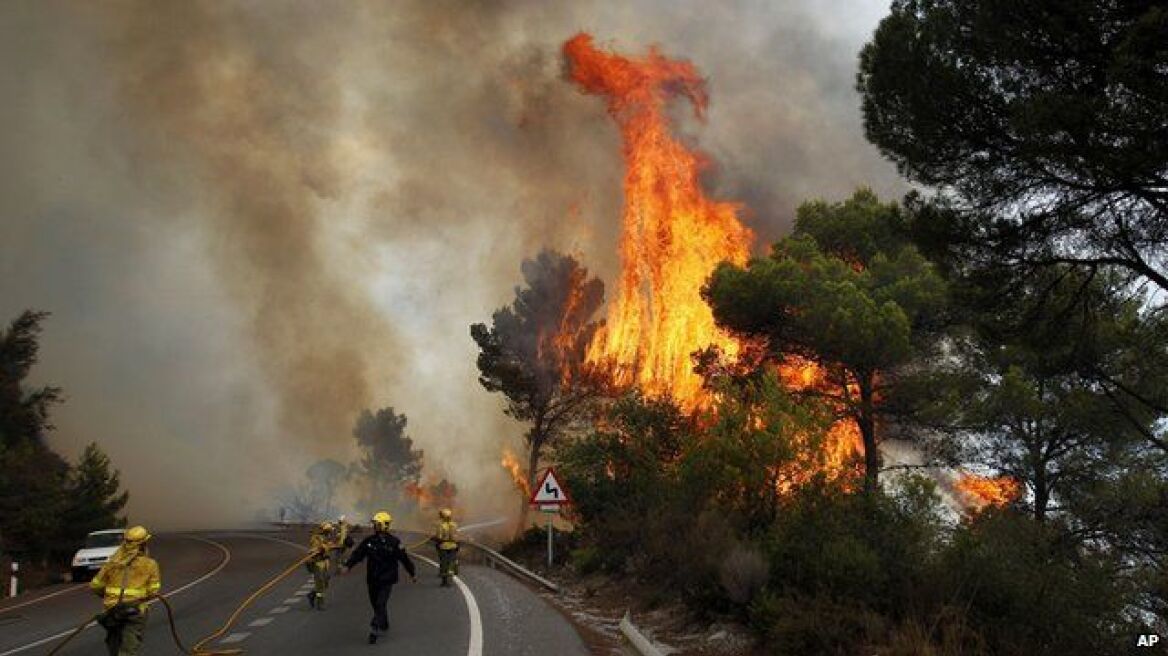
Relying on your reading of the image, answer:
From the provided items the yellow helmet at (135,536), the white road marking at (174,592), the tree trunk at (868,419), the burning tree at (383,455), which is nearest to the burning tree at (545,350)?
the white road marking at (174,592)

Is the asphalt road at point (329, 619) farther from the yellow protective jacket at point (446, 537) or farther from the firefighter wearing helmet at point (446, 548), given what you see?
the yellow protective jacket at point (446, 537)

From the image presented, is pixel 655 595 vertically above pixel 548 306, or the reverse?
pixel 548 306

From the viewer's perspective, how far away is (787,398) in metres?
17.0

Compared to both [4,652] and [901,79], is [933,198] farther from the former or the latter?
[4,652]

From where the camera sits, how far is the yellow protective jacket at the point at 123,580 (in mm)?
Result: 8062

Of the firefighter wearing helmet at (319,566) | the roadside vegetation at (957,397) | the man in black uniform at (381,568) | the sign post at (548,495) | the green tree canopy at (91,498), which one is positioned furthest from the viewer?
the green tree canopy at (91,498)

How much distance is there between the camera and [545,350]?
141ft

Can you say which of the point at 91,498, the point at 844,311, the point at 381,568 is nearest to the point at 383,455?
the point at 91,498

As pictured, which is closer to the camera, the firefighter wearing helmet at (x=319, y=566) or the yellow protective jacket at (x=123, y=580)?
the yellow protective jacket at (x=123, y=580)

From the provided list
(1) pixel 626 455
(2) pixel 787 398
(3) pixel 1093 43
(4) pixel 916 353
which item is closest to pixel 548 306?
(1) pixel 626 455

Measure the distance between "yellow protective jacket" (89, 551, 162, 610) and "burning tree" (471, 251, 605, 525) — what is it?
3330cm

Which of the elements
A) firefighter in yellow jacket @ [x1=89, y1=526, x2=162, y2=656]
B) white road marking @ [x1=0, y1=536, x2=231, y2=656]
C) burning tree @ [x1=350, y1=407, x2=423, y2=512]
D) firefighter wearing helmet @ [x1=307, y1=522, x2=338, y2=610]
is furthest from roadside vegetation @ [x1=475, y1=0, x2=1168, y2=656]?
burning tree @ [x1=350, y1=407, x2=423, y2=512]

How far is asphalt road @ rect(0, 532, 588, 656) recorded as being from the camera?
10.4 m

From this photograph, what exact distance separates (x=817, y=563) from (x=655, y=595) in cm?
510
